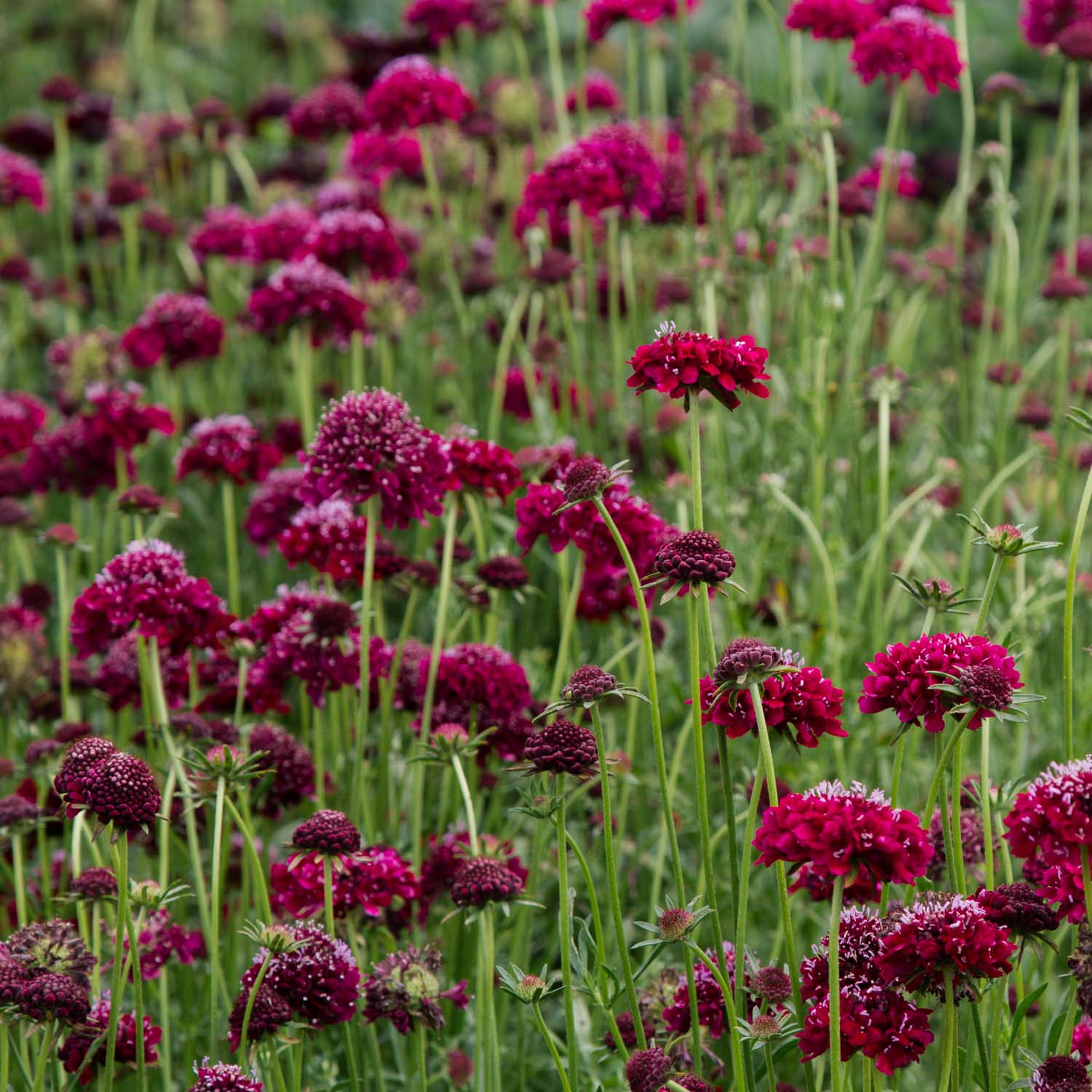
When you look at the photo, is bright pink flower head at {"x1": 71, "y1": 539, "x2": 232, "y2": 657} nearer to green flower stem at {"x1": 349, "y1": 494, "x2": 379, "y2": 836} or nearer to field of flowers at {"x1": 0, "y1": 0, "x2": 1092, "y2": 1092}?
field of flowers at {"x1": 0, "y1": 0, "x2": 1092, "y2": 1092}

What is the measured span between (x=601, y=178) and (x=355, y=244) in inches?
26.1

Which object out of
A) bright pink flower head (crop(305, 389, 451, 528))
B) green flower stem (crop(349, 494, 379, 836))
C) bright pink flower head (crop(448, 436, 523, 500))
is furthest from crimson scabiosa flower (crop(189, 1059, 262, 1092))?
bright pink flower head (crop(448, 436, 523, 500))

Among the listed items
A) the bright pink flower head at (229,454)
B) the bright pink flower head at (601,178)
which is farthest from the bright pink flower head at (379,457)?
the bright pink flower head at (601,178)

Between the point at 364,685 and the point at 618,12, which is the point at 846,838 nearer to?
the point at 364,685

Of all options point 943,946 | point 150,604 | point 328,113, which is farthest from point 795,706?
point 328,113

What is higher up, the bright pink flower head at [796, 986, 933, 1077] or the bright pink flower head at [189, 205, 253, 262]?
the bright pink flower head at [189, 205, 253, 262]

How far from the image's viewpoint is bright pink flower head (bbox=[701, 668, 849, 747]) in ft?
5.53

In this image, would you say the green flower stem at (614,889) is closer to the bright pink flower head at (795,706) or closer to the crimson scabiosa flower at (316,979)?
the bright pink flower head at (795,706)

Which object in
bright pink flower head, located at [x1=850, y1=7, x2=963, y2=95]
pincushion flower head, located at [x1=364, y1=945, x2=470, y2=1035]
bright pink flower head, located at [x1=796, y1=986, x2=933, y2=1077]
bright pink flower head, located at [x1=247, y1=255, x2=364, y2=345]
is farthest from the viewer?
bright pink flower head, located at [x1=247, y1=255, x2=364, y2=345]

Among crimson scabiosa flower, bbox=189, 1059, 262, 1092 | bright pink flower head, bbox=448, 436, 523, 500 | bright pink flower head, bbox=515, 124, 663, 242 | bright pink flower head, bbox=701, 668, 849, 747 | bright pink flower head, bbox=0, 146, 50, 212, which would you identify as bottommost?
crimson scabiosa flower, bbox=189, 1059, 262, 1092

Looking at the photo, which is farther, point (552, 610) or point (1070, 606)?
point (552, 610)

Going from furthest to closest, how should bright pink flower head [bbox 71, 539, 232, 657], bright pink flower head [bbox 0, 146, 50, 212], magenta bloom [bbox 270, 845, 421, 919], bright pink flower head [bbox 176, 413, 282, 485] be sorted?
1. bright pink flower head [bbox 0, 146, 50, 212]
2. bright pink flower head [bbox 176, 413, 282, 485]
3. bright pink flower head [bbox 71, 539, 232, 657]
4. magenta bloom [bbox 270, 845, 421, 919]

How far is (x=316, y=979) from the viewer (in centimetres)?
188

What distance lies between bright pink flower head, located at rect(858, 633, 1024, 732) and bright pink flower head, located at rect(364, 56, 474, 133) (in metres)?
2.40
